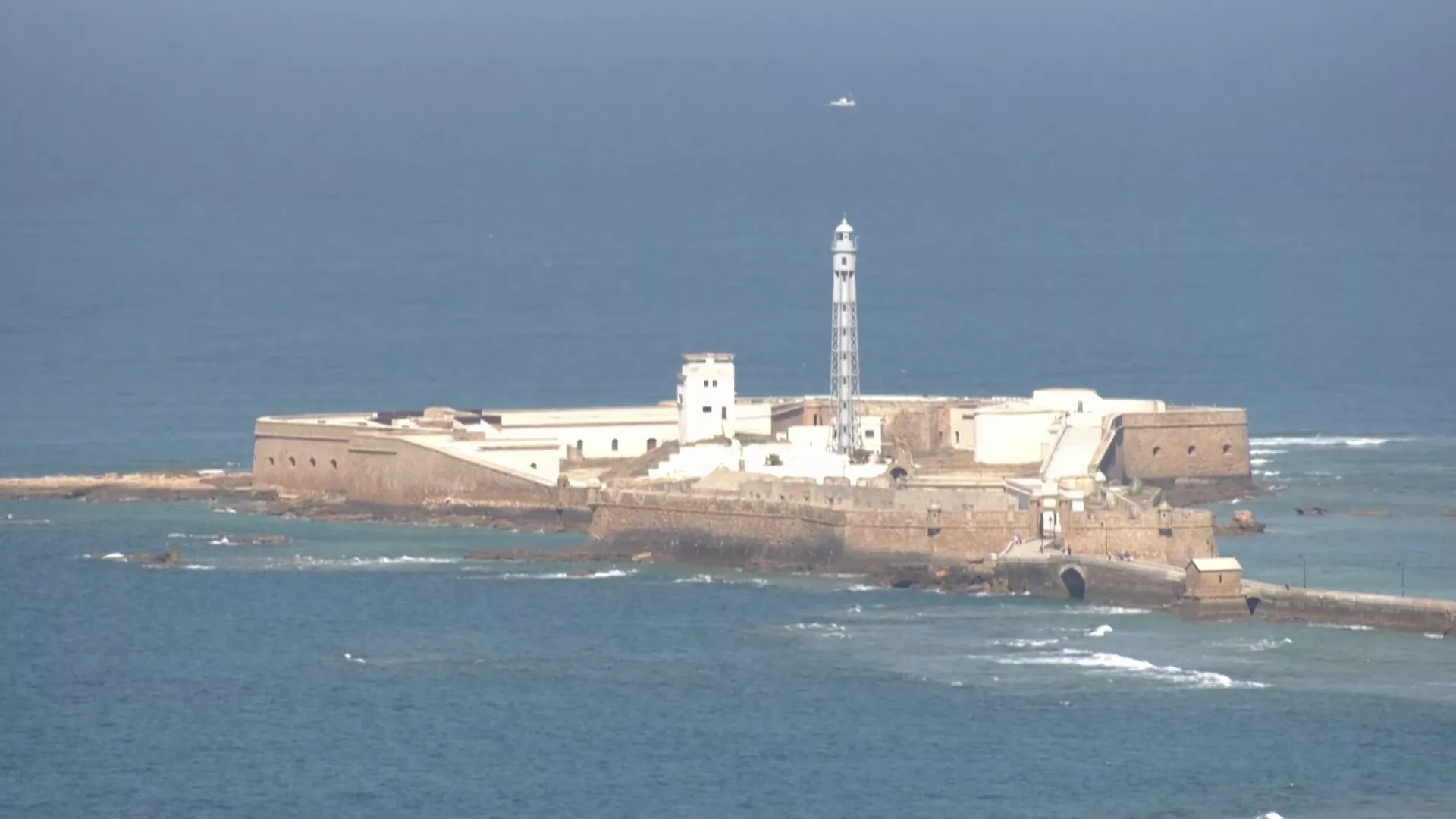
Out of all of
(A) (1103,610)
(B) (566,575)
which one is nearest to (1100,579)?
(A) (1103,610)

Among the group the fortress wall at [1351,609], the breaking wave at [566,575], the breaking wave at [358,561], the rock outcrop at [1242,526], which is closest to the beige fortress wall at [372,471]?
the breaking wave at [358,561]

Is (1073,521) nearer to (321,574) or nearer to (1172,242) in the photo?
(321,574)

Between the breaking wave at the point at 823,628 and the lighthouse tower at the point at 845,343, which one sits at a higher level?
the lighthouse tower at the point at 845,343

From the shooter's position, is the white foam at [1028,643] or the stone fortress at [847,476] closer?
the white foam at [1028,643]

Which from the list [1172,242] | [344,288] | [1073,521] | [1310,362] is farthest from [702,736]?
[1172,242]

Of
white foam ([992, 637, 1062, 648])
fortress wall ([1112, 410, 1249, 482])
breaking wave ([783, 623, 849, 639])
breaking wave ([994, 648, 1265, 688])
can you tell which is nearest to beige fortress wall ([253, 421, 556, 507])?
fortress wall ([1112, 410, 1249, 482])

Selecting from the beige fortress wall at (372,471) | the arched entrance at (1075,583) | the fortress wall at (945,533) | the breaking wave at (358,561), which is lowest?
the arched entrance at (1075,583)

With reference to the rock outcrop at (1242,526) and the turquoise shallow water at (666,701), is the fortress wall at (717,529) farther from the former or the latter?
the rock outcrop at (1242,526)

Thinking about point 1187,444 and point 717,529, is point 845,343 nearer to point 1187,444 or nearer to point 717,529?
point 717,529
